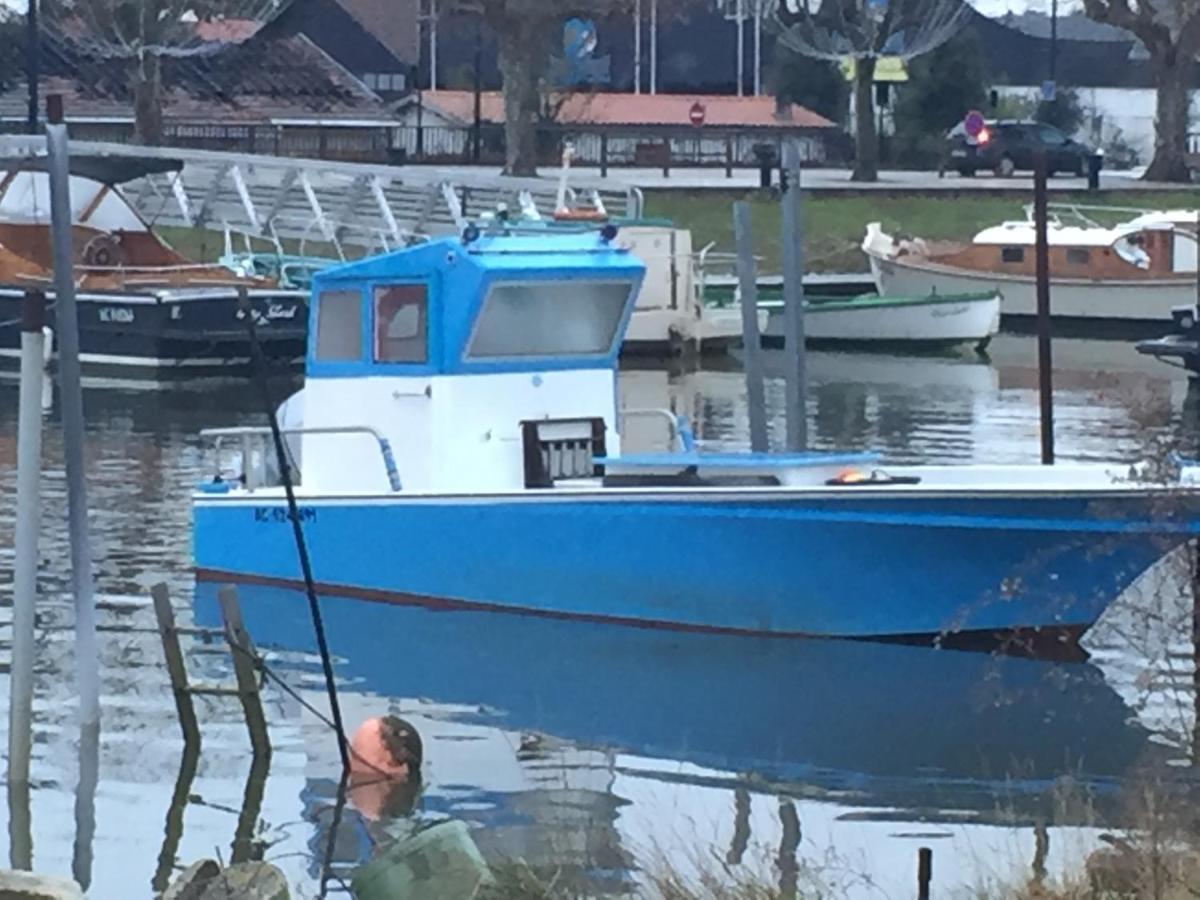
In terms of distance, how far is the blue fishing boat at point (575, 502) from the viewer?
53.7ft

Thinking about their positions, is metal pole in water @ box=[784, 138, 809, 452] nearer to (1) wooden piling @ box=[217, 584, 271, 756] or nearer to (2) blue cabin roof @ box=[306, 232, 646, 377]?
(2) blue cabin roof @ box=[306, 232, 646, 377]

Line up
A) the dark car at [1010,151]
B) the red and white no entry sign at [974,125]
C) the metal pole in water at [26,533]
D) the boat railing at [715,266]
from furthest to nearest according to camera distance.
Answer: the dark car at [1010,151], the red and white no entry sign at [974,125], the boat railing at [715,266], the metal pole in water at [26,533]

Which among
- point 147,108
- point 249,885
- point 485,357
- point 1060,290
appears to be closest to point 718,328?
point 1060,290

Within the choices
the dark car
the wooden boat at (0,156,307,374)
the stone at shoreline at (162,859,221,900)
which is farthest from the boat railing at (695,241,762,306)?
the stone at shoreline at (162,859,221,900)

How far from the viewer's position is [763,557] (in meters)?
16.7

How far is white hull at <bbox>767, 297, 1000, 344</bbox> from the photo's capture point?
4219 centimetres

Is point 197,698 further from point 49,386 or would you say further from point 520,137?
point 520,137

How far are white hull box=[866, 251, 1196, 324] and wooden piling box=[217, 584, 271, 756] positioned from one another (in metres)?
30.2

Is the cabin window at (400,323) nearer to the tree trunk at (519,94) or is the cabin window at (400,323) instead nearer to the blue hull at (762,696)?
the blue hull at (762,696)

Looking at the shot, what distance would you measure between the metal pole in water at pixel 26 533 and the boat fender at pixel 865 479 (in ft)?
17.3

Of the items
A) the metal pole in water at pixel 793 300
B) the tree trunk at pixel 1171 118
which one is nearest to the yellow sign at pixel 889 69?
the tree trunk at pixel 1171 118

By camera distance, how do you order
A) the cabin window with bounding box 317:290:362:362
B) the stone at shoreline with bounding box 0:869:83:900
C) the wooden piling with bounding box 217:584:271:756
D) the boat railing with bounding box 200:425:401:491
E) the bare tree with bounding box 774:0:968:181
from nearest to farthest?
the stone at shoreline with bounding box 0:869:83:900 → the wooden piling with bounding box 217:584:271:756 → the boat railing with bounding box 200:425:401:491 → the cabin window with bounding box 317:290:362:362 → the bare tree with bounding box 774:0:968:181

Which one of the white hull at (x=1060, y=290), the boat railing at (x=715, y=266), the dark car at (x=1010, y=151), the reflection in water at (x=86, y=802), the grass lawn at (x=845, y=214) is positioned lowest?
the reflection in water at (x=86, y=802)

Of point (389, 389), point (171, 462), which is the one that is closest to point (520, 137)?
point (171, 462)
